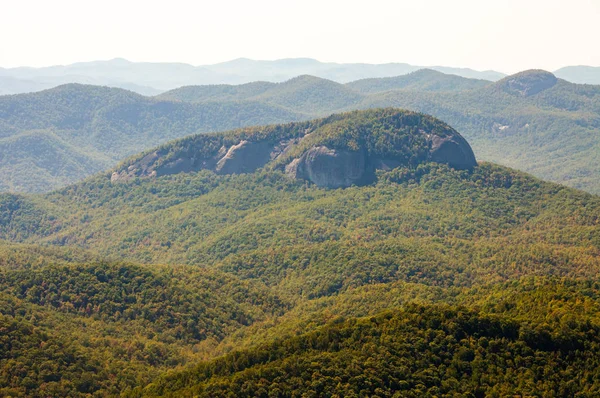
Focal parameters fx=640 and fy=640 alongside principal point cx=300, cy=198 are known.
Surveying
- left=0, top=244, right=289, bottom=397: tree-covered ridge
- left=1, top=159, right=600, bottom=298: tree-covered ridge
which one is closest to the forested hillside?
left=0, top=244, right=289, bottom=397: tree-covered ridge

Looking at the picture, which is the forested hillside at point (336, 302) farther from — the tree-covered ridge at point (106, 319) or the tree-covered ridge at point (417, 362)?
the tree-covered ridge at point (106, 319)

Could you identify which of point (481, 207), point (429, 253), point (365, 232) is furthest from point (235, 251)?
point (481, 207)

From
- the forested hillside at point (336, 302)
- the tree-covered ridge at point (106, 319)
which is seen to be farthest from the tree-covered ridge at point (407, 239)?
the tree-covered ridge at point (106, 319)

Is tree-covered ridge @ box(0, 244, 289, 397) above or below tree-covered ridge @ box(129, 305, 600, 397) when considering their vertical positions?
below

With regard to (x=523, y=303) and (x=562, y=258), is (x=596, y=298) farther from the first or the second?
(x=562, y=258)

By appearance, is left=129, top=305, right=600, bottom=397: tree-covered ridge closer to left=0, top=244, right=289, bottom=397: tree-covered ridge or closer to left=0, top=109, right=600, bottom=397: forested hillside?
left=0, top=109, right=600, bottom=397: forested hillside

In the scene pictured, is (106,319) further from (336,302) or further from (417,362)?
(417,362)

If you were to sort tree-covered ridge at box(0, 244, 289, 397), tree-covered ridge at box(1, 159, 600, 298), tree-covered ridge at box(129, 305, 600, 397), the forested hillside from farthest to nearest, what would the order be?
tree-covered ridge at box(1, 159, 600, 298) < tree-covered ridge at box(0, 244, 289, 397) < the forested hillside < tree-covered ridge at box(129, 305, 600, 397)

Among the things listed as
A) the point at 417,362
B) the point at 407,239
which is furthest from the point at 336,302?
the point at 417,362
